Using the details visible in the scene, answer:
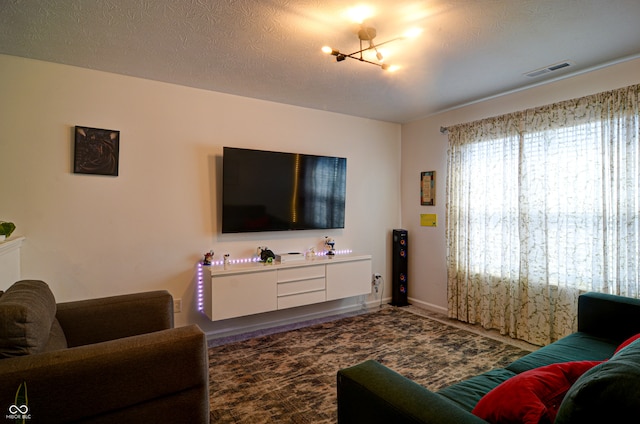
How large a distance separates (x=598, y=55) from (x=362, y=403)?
317cm

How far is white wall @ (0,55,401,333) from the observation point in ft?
8.67

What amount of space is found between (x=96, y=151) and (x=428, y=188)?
3715 millimetres

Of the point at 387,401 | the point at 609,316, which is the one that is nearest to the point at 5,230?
the point at 387,401

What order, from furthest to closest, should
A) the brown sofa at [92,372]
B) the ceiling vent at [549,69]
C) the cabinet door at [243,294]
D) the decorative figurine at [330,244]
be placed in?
1. the decorative figurine at [330,244]
2. the cabinet door at [243,294]
3. the ceiling vent at [549,69]
4. the brown sofa at [92,372]

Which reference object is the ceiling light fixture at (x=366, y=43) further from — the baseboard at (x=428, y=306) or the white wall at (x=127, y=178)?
the baseboard at (x=428, y=306)

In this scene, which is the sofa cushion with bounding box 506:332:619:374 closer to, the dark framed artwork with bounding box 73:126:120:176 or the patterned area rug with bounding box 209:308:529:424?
the patterned area rug with bounding box 209:308:529:424

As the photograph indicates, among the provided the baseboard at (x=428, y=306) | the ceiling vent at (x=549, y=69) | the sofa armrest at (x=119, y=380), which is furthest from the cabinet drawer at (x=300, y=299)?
the ceiling vent at (x=549, y=69)

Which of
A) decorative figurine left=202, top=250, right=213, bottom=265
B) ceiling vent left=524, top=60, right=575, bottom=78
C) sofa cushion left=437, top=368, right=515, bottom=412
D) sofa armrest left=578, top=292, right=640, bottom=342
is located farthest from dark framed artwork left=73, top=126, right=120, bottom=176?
sofa armrest left=578, top=292, right=640, bottom=342

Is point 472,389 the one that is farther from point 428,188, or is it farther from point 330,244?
point 428,188

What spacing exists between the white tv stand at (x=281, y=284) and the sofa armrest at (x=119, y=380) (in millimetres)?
1439

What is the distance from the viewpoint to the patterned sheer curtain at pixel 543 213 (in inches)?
106

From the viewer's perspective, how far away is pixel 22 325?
53.6 inches

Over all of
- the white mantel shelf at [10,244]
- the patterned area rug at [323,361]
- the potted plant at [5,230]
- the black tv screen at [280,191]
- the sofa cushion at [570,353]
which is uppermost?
the black tv screen at [280,191]

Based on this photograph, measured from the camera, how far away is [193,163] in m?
3.30
